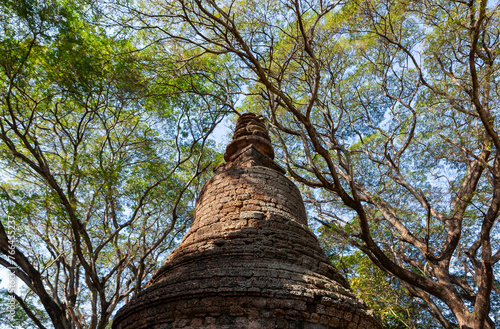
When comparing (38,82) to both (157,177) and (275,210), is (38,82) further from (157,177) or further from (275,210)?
(275,210)

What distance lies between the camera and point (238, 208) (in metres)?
5.03

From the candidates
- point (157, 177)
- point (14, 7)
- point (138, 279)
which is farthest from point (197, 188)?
point (14, 7)

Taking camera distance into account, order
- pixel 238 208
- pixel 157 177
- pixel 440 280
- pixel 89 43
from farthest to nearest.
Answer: pixel 157 177 < pixel 89 43 < pixel 440 280 < pixel 238 208

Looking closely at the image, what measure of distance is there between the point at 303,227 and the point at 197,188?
6.82 metres

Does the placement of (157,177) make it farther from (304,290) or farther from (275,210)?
(304,290)

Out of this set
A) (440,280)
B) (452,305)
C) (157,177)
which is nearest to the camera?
(452,305)

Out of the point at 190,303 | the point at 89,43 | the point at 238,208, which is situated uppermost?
the point at 89,43

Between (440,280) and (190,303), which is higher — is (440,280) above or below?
above

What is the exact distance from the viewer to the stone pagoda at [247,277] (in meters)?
3.43

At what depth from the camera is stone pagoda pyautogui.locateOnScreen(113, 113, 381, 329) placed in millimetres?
3434

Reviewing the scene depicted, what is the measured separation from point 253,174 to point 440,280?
178 inches

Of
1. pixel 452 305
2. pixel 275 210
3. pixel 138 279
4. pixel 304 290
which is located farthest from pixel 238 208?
pixel 452 305

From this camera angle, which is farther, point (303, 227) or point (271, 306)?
point (303, 227)

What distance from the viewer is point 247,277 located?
11.9 ft
